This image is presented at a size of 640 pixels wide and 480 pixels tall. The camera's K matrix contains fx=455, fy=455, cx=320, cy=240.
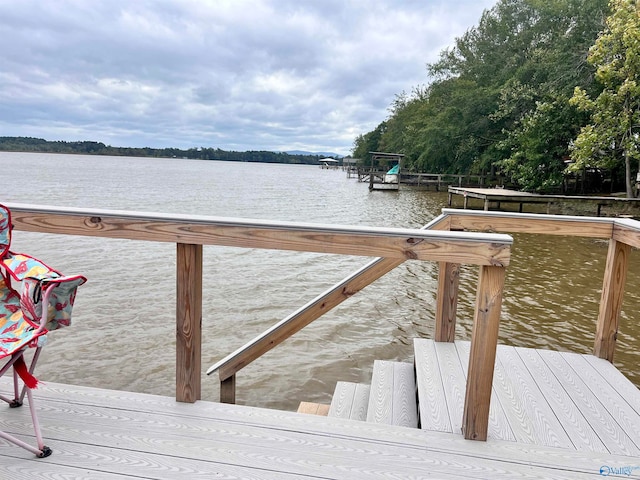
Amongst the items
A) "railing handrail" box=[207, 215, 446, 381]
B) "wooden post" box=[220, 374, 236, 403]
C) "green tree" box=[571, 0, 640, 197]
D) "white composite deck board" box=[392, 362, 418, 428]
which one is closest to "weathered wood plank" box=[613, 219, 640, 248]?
"railing handrail" box=[207, 215, 446, 381]

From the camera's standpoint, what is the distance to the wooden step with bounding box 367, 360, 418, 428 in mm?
2336

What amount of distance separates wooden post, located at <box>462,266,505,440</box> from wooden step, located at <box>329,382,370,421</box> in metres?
0.93

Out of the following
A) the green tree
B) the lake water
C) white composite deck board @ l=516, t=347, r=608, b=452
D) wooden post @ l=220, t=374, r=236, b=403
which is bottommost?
the lake water

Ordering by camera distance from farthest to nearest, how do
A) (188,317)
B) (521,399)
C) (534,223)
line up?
(534,223)
(521,399)
(188,317)

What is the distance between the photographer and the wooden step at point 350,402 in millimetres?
2705

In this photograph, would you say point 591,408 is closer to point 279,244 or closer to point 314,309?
point 314,309

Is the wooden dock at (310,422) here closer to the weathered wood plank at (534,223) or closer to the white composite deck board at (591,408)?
the white composite deck board at (591,408)

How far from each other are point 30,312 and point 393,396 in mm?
1852

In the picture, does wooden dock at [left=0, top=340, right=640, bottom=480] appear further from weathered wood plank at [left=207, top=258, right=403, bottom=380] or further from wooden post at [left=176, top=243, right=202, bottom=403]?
weathered wood plank at [left=207, top=258, right=403, bottom=380]

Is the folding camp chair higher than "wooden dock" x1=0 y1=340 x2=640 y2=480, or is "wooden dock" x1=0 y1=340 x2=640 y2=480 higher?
the folding camp chair

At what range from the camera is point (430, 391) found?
2363mm

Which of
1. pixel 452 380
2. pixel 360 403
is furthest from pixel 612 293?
pixel 360 403

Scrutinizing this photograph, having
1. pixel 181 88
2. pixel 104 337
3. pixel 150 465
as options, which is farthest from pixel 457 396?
pixel 181 88

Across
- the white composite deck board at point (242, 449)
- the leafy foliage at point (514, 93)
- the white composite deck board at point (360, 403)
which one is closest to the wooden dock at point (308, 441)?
the white composite deck board at point (242, 449)
